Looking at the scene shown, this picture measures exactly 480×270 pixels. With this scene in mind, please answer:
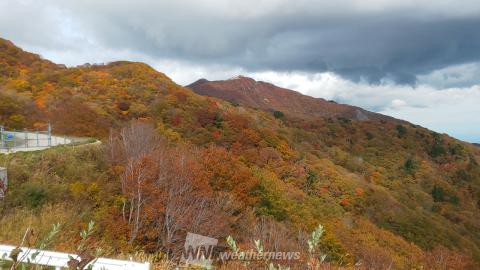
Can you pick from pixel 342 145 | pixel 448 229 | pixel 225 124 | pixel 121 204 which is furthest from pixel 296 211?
pixel 342 145

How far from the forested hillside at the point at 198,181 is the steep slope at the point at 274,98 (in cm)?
6853

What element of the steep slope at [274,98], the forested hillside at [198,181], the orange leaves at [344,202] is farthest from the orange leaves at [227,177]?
the steep slope at [274,98]

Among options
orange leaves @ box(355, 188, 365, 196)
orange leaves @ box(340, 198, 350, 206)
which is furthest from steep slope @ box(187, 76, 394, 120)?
orange leaves @ box(340, 198, 350, 206)

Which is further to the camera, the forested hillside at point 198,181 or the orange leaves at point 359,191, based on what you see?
the orange leaves at point 359,191

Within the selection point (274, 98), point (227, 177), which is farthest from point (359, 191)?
point (274, 98)

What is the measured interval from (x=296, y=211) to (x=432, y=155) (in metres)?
77.2

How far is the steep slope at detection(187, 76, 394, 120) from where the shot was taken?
163 m

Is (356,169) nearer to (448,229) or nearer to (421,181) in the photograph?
(421,181)

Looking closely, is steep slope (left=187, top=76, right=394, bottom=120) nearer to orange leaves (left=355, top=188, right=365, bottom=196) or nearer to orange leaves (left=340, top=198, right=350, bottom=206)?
orange leaves (left=355, top=188, right=365, bottom=196)

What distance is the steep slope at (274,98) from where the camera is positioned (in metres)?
163

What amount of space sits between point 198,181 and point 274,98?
15824 cm

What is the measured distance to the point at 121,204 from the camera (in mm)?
20234

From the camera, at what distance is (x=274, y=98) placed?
17812 centimetres

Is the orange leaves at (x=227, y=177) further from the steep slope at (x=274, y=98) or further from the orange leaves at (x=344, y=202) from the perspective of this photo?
the steep slope at (x=274, y=98)
